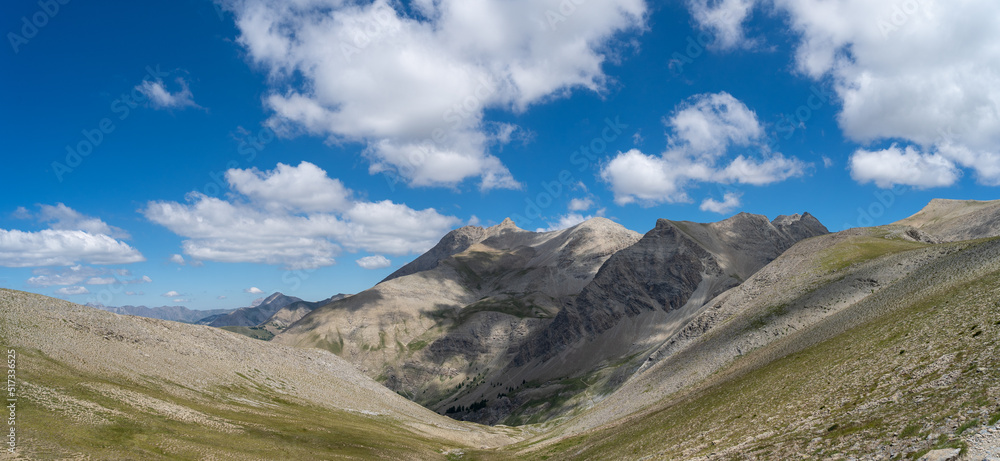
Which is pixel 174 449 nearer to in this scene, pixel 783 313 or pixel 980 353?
pixel 980 353

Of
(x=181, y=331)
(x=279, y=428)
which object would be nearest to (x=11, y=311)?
(x=181, y=331)

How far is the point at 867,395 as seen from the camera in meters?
27.3

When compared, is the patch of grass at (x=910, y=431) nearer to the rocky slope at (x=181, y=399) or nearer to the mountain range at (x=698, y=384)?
the mountain range at (x=698, y=384)

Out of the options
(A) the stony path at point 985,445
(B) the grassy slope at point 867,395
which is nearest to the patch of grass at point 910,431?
(B) the grassy slope at point 867,395

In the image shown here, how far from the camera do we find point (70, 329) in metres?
72.4

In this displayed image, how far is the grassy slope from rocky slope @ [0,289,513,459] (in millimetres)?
36212

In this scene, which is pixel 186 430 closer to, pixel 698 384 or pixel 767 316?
pixel 698 384

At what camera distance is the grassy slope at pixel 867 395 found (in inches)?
812

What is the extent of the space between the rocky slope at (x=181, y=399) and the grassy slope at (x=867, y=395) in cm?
3621

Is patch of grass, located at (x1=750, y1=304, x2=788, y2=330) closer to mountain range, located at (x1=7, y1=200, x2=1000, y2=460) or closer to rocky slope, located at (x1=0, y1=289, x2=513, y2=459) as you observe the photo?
mountain range, located at (x1=7, y1=200, x2=1000, y2=460)

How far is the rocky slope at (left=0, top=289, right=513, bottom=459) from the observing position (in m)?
39.9

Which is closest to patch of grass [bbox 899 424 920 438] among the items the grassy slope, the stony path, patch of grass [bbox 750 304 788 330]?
the grassy slope

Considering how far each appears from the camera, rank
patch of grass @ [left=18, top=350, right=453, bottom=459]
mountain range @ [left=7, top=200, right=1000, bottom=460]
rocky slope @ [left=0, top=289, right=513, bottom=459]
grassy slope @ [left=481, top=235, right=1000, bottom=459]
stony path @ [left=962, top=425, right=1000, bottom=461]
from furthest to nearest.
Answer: rocky slope @ [left=0, top=289, right=513, bottom=459] < patch of grass @ [left=18, top=350, right=453, bottom=459] < mountain range @ [left=7, top=200, right=1000, bottom=460] < grassy slope @ [left=481, top=235, right=1000, bottom=459] < stony path @ [left=962, top=425, right=1000, bottom=461]

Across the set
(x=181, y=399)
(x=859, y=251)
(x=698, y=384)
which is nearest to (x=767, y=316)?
(x=698, y=384)
